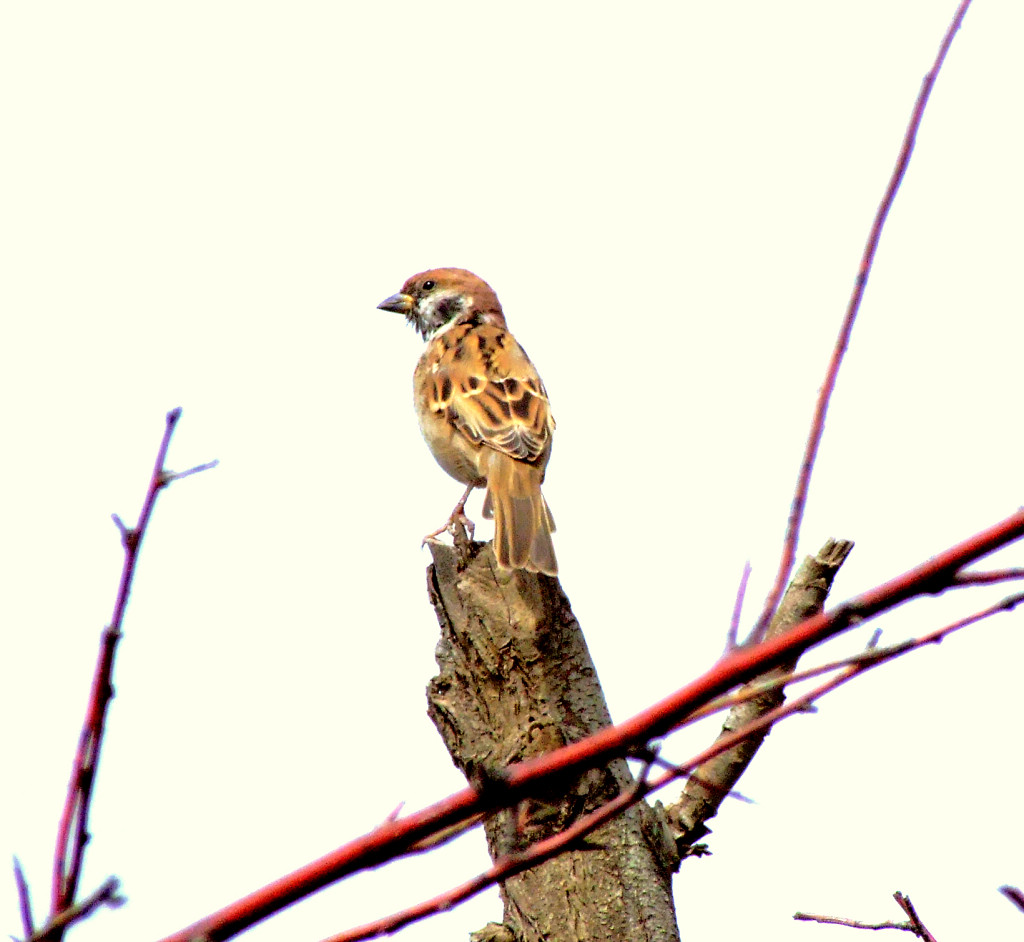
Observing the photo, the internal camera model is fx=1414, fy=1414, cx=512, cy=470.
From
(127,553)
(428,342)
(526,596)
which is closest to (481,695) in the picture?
(526,596)

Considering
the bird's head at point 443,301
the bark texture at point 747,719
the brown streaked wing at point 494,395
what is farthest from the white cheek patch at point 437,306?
the bark texture at point 747,719

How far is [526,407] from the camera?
6.91 metres

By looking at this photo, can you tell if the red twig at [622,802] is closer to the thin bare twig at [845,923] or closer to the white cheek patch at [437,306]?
the thin bare twig at [845,923]

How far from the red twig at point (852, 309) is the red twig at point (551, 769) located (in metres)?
0.26

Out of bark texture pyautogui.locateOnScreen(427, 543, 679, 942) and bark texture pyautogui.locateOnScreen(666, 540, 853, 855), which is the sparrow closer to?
bark texture pyautogui.locateOnScreen(427, 543, 679, 942)

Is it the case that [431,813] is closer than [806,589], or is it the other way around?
[431,813]

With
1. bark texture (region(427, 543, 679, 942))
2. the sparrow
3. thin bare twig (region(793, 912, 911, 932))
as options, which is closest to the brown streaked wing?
the sparrow

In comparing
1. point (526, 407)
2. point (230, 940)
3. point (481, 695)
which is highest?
point (526, 407)

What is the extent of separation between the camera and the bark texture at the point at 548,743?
3824 millimetres

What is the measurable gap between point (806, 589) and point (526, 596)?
0.87 meters

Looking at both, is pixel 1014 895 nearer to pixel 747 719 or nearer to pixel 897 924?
pixel 897 924

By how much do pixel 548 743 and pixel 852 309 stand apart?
2.68m

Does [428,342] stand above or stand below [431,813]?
above

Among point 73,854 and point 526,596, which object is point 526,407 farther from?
point 73,854
